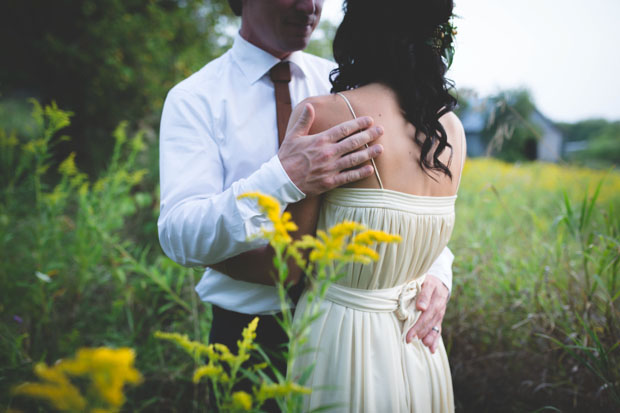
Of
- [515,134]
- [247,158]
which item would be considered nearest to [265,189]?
[247,158]

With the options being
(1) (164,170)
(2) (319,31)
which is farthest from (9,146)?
(2) (319,31)

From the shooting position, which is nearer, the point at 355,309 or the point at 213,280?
the point at 355,309

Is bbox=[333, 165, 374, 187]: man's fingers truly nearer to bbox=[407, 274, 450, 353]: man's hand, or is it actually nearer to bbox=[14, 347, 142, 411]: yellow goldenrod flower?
bbox=[407, 274, 450, 353]: man's hand

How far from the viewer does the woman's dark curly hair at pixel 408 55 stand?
4.21ft

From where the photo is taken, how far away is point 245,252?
1449mm

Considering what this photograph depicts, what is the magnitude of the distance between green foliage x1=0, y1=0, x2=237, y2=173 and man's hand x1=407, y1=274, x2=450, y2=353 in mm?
5536

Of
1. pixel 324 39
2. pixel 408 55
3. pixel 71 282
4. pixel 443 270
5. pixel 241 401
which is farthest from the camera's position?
pixel 324 39

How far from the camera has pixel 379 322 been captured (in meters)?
1.36

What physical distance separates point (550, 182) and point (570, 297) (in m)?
6.14

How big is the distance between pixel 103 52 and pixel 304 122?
6118 mm

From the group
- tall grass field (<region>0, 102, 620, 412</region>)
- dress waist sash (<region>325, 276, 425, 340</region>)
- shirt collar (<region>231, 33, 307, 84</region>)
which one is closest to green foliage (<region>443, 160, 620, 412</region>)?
tall grass field (<region>0, 102, 620, 412</region>)

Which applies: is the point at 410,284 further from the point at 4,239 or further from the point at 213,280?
the point at 4,239

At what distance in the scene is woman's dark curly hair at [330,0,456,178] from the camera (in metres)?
1.28

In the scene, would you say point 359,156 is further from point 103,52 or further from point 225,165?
point 103,52
